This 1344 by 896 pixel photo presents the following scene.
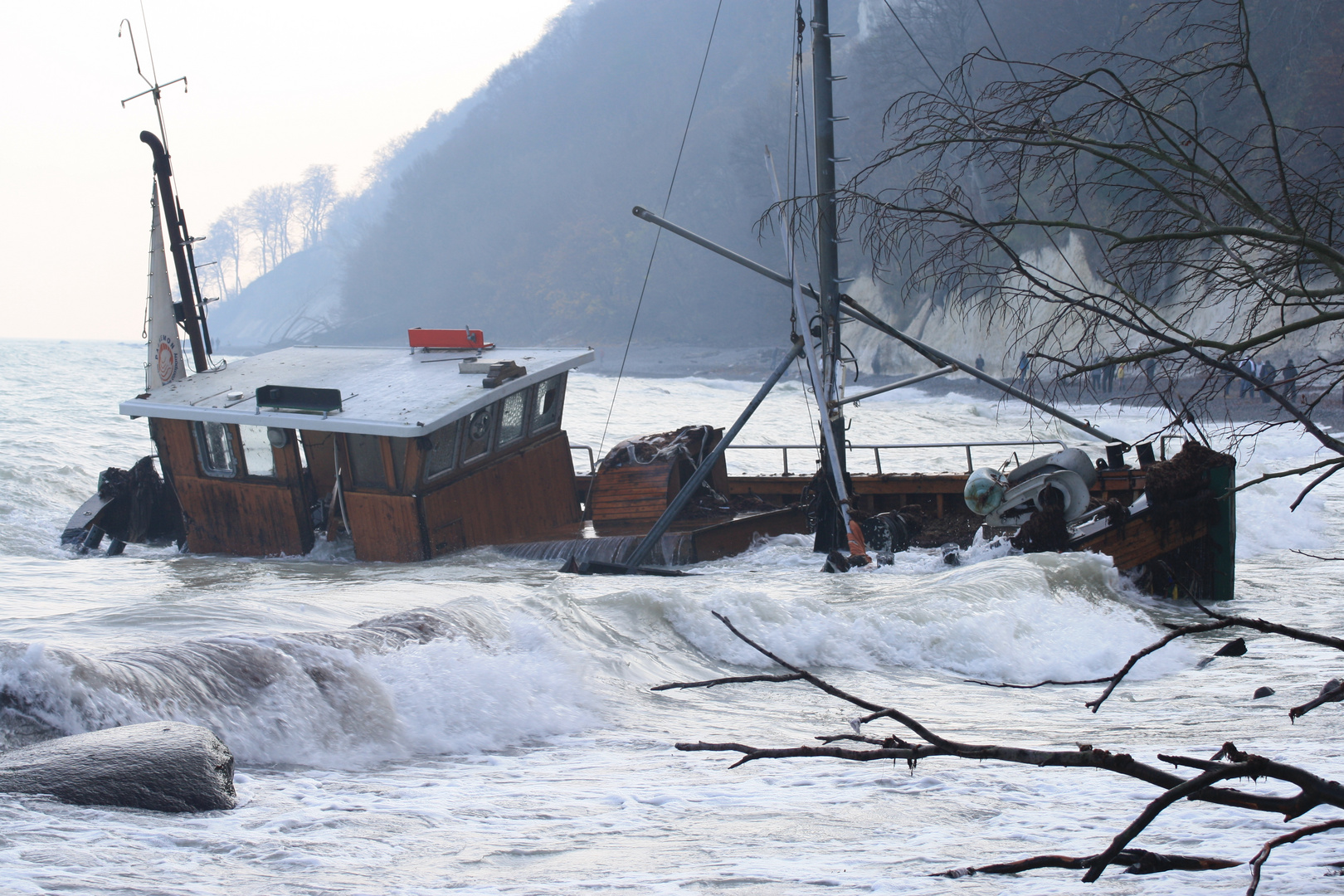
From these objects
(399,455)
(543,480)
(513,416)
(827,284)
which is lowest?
(543,480)

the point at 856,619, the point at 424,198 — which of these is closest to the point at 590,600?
the point at 856,619

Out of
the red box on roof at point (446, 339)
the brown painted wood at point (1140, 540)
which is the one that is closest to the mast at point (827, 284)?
the brown painted wood at point (1140, 540)

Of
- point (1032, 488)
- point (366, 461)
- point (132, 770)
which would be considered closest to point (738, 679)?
point (132, 770)

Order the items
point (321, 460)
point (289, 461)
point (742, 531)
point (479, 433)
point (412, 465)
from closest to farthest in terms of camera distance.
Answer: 1. point (412, 465)
2. point (289, 461)
3. point (479, 433)
4. point (742, 531)
5. point (321, 460)

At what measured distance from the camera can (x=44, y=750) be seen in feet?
15.4

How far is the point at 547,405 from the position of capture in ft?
45.9

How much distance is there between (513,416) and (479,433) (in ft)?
2.25

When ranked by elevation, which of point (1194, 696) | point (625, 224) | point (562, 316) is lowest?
point (1194, 696)

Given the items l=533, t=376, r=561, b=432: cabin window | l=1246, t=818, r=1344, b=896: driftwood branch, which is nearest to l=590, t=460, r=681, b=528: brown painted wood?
l=533, t=376, r=561, b=432: cabin window

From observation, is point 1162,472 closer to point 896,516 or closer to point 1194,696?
point 896,516

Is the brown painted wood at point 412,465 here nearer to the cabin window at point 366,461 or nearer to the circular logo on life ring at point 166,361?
the cabin window at point 366,461

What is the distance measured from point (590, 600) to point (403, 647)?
8.71 feet

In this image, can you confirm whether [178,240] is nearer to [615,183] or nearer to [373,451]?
[373,451]

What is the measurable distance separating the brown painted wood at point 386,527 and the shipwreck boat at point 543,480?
2 cm
